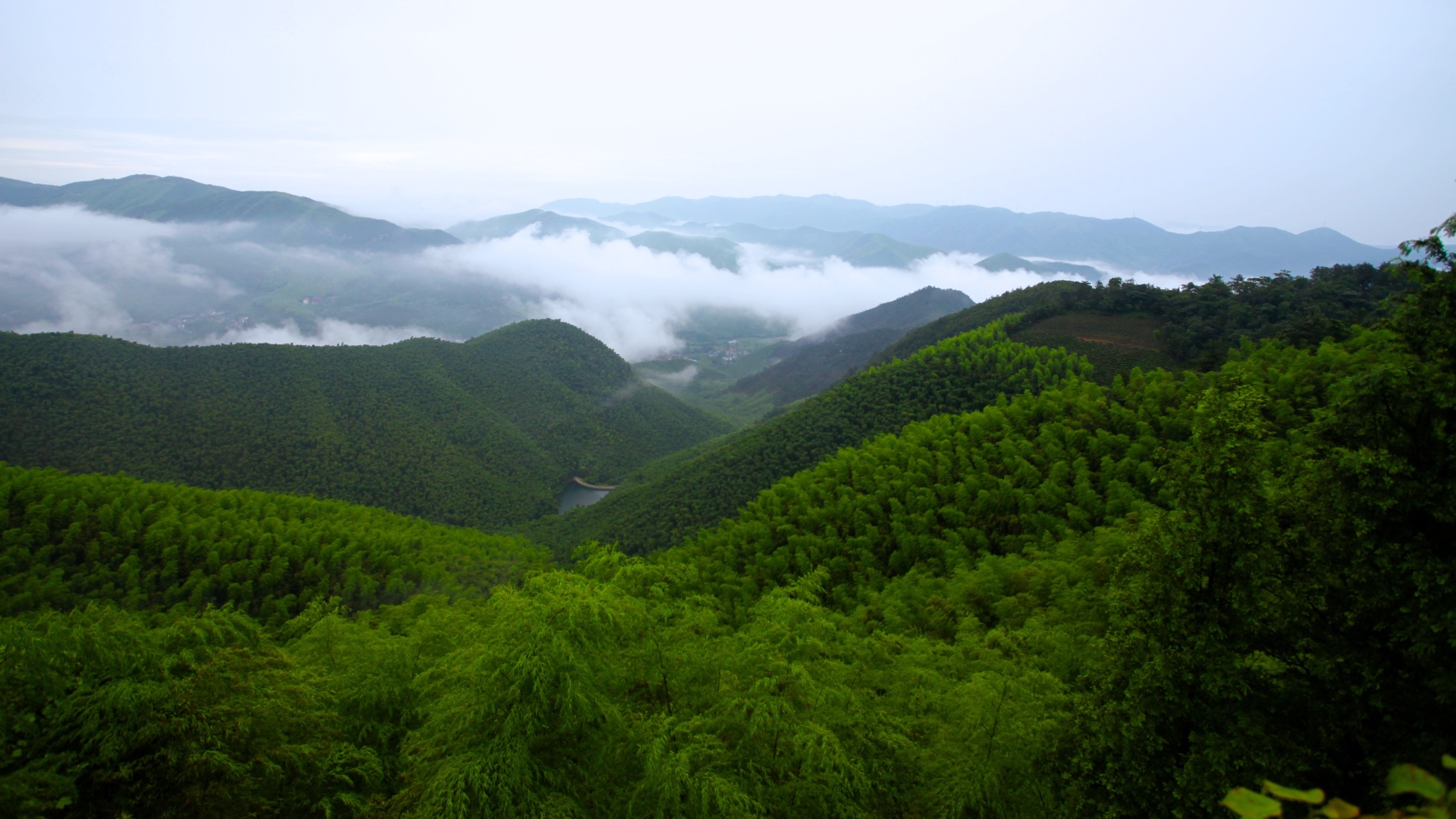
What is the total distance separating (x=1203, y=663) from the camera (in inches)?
282

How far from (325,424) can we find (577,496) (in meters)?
33.9

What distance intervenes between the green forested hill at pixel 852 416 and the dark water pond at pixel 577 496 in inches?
1364

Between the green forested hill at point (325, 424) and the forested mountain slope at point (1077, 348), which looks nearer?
the forested mountain slope at point (1077, 348)

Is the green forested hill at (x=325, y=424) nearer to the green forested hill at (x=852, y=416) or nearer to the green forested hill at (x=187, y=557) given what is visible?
the green forested hill at (x=187, y=557)

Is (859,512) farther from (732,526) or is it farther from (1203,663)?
(1203,663)

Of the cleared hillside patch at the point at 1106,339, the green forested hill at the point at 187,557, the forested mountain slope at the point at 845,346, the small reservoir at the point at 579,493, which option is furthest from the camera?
the forested mountain slope at the point at 845,346

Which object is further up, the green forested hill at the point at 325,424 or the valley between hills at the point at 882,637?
the valley between hills at the point at 882,637

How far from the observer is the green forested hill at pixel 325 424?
64375 mm

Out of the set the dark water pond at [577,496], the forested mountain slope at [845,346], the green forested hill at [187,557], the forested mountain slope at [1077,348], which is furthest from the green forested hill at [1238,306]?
the forested mountain slope at [845,346]

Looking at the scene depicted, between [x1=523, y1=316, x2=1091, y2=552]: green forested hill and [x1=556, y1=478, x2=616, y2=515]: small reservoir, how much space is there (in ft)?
115

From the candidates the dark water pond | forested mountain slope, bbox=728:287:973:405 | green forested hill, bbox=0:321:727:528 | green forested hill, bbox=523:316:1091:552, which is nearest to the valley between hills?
green forested hill, bbox=523:316:1091:552

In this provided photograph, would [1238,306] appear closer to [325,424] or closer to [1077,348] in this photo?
[1077,348]

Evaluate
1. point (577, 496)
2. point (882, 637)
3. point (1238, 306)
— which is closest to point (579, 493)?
point (577, 496)

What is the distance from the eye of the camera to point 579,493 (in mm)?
91125
